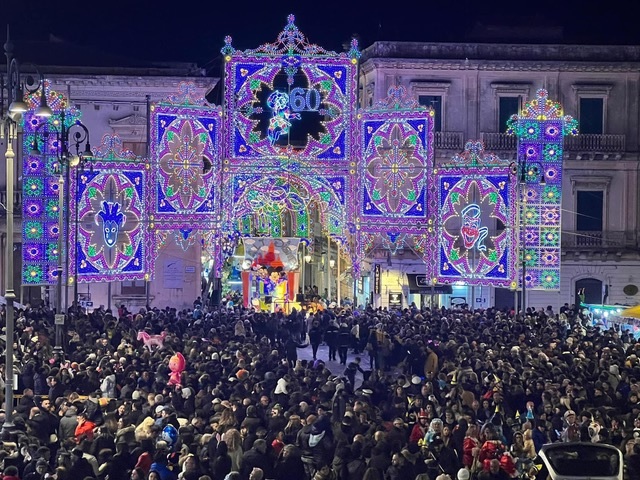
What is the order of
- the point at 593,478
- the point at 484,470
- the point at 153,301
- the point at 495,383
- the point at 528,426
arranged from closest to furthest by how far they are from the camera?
the point at 593,478
the point at 484,470
the point at 528,426
the point at 495,383
the point at 153,301

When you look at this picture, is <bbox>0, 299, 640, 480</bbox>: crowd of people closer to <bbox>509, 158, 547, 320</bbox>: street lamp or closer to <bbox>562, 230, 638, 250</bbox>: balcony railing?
<bbox>509, 158, 547, 320</bbox>: street lamp

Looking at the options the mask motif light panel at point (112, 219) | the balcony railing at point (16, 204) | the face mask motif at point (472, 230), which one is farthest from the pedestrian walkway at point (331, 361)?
the balcony railing at point (16, 204)

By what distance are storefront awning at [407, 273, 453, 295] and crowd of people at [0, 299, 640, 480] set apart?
48.0 feet

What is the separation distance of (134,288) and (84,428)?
2973cm

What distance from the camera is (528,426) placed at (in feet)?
58.7

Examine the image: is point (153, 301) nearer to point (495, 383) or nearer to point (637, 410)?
point (495, 383)

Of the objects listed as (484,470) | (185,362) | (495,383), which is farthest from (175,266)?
(484,470)

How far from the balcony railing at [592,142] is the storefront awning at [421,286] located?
806cm

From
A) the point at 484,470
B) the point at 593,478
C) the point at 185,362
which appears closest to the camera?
the point at 593,478

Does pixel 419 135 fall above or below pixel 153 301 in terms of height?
above

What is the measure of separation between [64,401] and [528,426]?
7361 millimetres

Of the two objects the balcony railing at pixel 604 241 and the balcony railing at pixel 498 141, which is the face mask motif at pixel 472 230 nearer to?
the balcony railing at pixel 498 141

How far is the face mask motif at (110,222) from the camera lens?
38094mm

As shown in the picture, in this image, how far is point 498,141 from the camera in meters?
50.3
